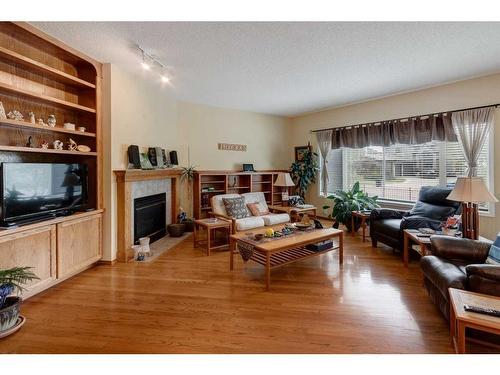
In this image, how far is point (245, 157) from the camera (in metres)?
6.20

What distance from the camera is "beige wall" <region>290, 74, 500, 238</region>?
3.73 meters

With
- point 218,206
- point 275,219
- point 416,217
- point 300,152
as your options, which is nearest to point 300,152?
point 300,152

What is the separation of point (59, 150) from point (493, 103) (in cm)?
586

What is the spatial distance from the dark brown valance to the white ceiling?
61 cm

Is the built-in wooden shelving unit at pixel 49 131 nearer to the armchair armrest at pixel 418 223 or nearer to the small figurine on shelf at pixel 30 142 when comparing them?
the small figurine on shelf at pixel 30 142

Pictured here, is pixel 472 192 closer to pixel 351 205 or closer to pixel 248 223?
pixel 351 205

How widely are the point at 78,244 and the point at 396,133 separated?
5.43 meters

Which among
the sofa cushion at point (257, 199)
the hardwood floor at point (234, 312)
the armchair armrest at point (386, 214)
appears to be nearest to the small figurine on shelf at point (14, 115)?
the hardwood floor at point (234, 312)

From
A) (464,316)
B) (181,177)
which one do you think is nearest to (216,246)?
(181,177)

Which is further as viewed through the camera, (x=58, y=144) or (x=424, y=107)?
(x=424, y=107)

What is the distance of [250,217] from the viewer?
449 cm

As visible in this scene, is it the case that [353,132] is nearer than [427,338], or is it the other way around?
[427,338]
